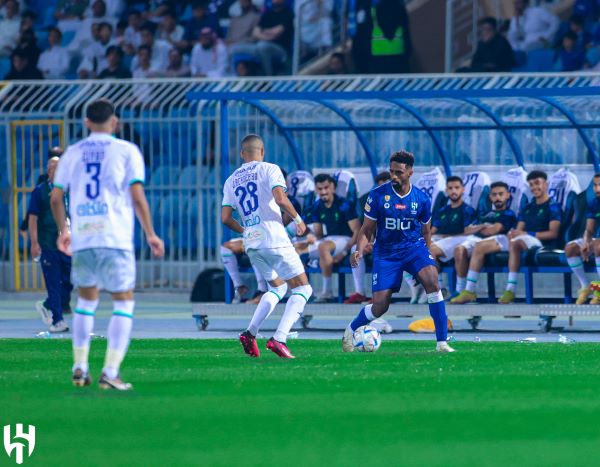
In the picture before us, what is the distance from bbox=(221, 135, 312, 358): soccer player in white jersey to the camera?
1369cm

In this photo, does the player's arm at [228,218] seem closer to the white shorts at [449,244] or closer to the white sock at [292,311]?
the white sock at [292,311]

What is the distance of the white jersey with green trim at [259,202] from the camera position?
13.8 metres

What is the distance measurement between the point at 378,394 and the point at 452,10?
17016mm

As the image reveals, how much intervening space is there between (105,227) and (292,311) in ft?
12.0

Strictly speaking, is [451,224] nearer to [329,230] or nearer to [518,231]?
[518,231]

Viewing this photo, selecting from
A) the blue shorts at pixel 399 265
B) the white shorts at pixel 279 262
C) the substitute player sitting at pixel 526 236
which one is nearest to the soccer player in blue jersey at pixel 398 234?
the blue shorts at pixel 399 265

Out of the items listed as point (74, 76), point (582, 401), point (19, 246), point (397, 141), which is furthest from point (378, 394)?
point (74, 76)

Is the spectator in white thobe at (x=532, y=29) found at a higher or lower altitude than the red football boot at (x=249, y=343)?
higher

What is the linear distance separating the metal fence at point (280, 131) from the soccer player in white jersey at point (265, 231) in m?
4.46

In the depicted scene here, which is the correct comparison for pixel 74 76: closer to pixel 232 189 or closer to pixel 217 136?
pixel 217 136

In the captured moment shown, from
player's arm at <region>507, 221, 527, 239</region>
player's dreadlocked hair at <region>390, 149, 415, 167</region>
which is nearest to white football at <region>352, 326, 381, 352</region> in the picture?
player's dreadlocked hair at <region>390, 149, 415, 167</region>

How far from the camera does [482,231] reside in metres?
18.9

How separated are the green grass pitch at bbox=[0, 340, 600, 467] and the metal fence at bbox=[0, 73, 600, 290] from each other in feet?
20.3

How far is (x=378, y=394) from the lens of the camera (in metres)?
10.2
